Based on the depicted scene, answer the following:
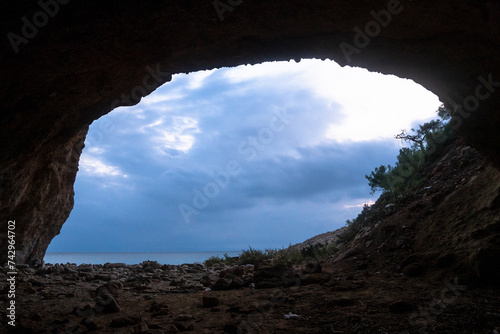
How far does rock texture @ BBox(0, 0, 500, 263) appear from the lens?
362 cm

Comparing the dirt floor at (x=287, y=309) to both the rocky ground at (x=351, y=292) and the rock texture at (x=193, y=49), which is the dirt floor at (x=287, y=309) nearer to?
the rocky ground at (x=351, y=292)

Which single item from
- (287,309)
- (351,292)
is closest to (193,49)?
(287,309)

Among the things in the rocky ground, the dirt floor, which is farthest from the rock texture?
the dirt floor

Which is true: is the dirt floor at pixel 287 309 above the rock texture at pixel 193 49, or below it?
below

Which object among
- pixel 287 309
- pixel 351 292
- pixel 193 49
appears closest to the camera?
pixel 287 309

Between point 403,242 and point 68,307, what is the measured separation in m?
7.02

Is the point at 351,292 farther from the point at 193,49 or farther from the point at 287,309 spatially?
the point at 193,49

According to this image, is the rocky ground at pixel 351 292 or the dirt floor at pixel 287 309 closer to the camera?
the dirt floor at pixel 287 309

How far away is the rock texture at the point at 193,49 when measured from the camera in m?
3.62

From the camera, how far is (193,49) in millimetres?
4656

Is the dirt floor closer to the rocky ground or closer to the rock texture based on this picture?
the rocky ground

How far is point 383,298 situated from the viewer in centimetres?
463

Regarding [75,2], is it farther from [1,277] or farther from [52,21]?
[1,277]

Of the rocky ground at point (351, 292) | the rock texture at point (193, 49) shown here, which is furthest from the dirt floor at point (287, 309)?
the rock texture at point (193, 49)
